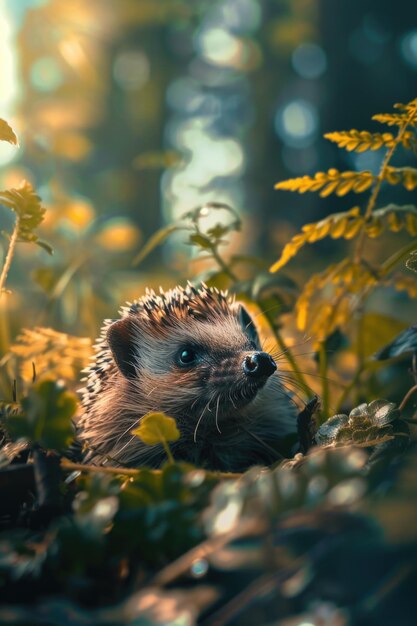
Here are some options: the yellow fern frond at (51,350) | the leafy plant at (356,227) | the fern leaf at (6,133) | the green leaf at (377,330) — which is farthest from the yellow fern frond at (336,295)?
the fern leaf at (6,133)

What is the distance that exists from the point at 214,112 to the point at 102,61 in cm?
155

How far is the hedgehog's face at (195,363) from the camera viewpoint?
6.64 feet

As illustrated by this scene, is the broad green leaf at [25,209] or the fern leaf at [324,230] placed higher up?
the broad green leaf at [25,209]

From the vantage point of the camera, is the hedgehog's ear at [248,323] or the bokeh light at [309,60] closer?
the hedgehog's ear at [248,323]

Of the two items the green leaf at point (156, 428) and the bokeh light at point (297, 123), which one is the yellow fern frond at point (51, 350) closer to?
the green leaf at point (156, 428)

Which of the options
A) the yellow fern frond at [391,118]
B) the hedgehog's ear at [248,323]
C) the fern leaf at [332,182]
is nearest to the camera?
the yellow fern frond at [391,118]

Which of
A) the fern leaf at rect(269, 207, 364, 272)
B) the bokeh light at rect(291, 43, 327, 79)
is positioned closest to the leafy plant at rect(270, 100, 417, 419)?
the fern leaf at rect(269, 207, 364, 272)

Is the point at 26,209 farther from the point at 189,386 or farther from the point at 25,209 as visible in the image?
Answer: the point at 189,386

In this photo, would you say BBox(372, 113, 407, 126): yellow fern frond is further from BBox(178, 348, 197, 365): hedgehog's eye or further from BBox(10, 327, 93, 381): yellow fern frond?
BBox(10, 327, 93, 381): yellow fern frond

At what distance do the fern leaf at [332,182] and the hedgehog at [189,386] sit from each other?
489 millimetres

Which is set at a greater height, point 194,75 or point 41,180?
point 194,75

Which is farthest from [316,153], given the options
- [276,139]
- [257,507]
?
[257,507]

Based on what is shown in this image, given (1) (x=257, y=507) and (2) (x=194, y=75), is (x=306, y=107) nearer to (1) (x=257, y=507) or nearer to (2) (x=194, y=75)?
(2) (x=194, y=75)

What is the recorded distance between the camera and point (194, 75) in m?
8.41
